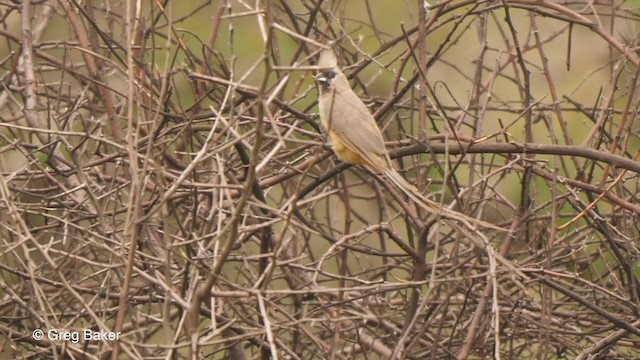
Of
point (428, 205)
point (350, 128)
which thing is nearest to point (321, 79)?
point (350, 128)

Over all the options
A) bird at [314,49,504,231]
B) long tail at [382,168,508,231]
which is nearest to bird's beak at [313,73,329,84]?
bird at [314,49,504,231]

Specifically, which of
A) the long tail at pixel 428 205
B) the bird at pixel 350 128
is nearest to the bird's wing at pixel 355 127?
the bird at pixel 350 128

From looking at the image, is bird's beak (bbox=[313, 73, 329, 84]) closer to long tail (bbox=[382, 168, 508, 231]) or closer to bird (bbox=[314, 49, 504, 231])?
bird (bbox=[314, 49, 504, 231])

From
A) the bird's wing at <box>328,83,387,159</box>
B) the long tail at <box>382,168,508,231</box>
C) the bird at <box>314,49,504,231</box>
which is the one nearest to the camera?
the long tail at <box>382,168,508,231</box>

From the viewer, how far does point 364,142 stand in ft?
14.4

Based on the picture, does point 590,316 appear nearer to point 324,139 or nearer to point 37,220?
point 324,139

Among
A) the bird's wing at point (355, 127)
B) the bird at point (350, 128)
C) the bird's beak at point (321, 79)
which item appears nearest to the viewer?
the bird at point (350, 128)

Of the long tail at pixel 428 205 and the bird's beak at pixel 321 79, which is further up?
the bird's beak at pixel 321 79

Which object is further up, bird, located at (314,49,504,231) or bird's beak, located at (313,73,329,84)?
bird's beak, located at (313,73,329,84)

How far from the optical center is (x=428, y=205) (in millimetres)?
3555

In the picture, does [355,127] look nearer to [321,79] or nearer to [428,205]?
[321,79]

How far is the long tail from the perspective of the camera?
3.02m

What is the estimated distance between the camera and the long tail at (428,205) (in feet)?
9.91

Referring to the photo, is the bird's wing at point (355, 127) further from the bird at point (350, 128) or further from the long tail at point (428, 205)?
the long tail at point (428, 205)
